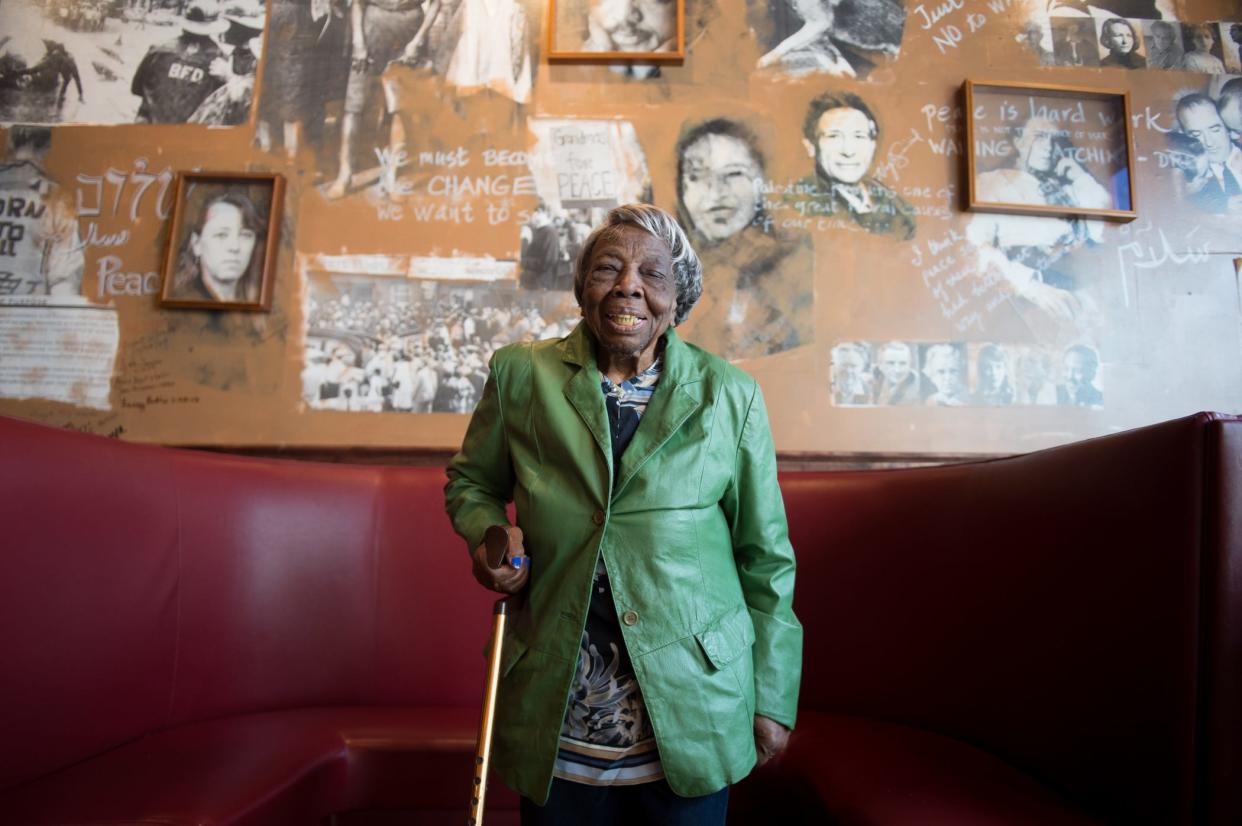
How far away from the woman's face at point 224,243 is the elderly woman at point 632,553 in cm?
176

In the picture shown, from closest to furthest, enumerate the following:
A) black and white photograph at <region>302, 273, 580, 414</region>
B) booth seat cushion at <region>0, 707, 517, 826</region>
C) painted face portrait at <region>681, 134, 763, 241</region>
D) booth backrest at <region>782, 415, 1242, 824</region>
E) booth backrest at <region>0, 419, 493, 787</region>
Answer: booth backrest at <region>782, 415, 1242, 824</region> → booth seat cushion at <region>0, 707, 517, 826</region> → booth backrest at <region>0, 419, 493, 787</region> → black and white photograph at <region>302, 273, 580, 414</region> → painted face portrait at <region>681, 134, 763, 241</region>

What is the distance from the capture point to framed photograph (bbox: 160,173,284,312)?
268 centimetres

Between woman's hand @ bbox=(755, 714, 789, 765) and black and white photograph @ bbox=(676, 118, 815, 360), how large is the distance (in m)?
1.58

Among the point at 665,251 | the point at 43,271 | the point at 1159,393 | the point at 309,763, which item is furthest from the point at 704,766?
the point at 43,271

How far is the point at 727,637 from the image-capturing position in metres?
1.18

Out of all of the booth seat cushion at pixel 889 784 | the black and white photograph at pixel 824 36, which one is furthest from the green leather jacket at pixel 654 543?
the black and white photograph at pixel 824 36

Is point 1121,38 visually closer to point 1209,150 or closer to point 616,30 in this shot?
point 1209,150

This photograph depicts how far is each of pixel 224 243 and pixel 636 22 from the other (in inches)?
62.2

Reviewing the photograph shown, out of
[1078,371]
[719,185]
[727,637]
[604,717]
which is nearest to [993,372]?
[1078,371]

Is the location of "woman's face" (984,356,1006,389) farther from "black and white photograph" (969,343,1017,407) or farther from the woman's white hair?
the woman's white hair

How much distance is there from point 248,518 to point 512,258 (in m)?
1.16

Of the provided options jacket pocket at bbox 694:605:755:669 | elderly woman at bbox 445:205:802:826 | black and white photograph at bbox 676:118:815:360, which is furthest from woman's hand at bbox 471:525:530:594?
black and white photograph at bbox 676:118:815:360

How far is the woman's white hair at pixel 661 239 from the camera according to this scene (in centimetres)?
132

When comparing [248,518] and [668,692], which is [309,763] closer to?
[248,518]
